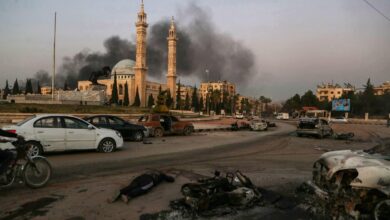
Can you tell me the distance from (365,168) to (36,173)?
6302mm

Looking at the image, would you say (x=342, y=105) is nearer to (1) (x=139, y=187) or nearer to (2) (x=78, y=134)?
(2) (x=78, y=134)

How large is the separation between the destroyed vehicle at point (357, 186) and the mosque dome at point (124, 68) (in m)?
118

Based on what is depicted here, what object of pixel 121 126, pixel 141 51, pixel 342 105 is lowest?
pixel 121 126

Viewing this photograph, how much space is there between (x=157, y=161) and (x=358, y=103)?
103793mm

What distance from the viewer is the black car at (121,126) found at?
17.8 metres

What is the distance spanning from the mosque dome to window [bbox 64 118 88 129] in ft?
360

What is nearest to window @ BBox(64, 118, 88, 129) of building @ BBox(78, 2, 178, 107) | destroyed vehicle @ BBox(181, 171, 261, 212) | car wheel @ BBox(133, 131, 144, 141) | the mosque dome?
car wheel @ BBox(133, 131, 144, 141)

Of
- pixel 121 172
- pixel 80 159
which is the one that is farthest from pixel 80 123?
pixel 121 172

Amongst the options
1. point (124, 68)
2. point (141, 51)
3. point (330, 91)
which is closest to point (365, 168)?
point (141, 51)

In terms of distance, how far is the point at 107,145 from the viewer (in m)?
13.4

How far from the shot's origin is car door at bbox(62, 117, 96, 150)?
12305 mm

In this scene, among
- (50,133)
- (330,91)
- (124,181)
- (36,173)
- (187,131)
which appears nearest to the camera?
(36,173)

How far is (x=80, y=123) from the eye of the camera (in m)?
12.6

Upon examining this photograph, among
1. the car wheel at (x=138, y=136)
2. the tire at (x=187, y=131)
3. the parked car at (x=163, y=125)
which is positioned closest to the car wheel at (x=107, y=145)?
the car wheel at (x=138, y=136)
